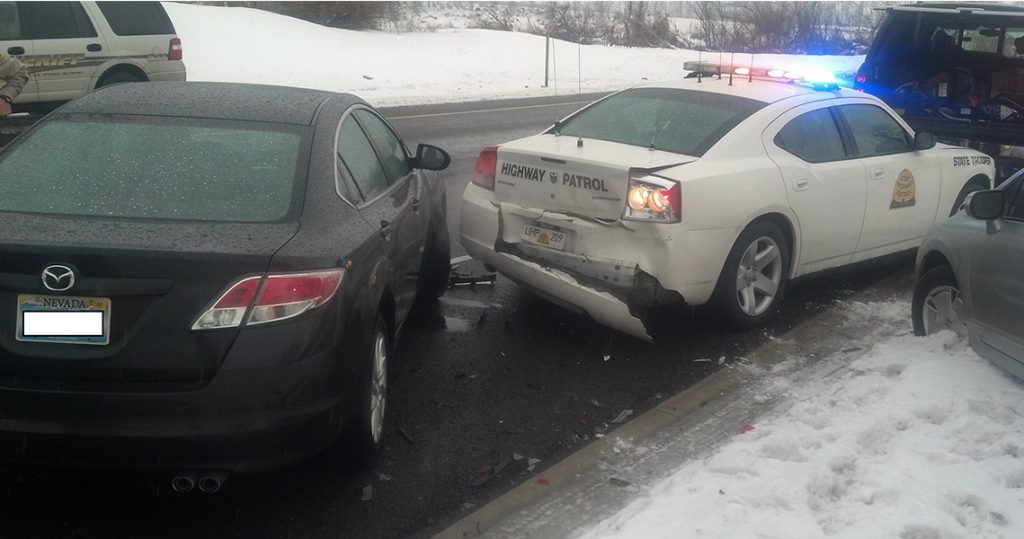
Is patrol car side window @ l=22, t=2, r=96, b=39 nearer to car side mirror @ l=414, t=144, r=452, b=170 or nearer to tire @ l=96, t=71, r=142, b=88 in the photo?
tire @ l=96, t=71, r=142, b=88

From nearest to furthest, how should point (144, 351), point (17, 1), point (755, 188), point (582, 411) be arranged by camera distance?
point (144, 351) → point (582, 411) → point (755, 188) → point (17, 1)

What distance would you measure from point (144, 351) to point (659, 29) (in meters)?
42.4

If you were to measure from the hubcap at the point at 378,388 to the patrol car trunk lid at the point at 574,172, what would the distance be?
1690mm

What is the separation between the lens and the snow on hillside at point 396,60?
24219 millimetres

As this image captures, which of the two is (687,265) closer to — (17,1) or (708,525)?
(708,525)

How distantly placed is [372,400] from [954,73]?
29.3ft

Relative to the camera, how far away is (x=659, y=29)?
1721 inches

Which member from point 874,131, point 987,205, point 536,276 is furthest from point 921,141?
point 536,276

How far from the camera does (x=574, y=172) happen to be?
573 centimetres

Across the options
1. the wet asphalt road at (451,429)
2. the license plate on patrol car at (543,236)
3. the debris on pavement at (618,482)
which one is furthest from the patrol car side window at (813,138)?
the debris on pavement at (618,482)

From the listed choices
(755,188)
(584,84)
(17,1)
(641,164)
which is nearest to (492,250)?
(641,164)

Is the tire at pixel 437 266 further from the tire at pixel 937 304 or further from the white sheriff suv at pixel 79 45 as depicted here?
the white sheriff suv at pixel 79 45

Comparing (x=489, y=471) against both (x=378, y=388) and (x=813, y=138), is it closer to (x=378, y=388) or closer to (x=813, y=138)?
(x=378, y=388)

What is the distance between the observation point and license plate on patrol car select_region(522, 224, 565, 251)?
19.0 ft
